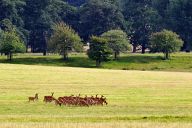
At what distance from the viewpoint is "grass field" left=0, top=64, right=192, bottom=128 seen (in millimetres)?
31066

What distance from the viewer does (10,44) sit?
119562 mm

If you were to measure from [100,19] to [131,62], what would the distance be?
3050 centimetres

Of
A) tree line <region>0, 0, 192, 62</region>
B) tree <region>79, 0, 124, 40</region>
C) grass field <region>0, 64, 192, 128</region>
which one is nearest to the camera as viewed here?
grass field <region>0, 64, 192, 128</region>

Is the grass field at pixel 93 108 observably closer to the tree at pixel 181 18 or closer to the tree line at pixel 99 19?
the tree line at pixel 99 19

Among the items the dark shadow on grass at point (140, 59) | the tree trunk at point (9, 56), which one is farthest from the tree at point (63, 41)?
the dark shadow on grass at point (140, 59)

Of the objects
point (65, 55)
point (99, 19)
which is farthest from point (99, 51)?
point (99, 19)

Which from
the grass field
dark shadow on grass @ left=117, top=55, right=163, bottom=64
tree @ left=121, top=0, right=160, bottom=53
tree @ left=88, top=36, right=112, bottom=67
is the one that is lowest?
the grass field

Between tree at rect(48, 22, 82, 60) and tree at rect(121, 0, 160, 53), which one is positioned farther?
tree at rect(121, 0, 160, 53)

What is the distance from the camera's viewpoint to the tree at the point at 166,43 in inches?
4857

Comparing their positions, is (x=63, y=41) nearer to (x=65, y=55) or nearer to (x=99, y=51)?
(x=65, y=55)

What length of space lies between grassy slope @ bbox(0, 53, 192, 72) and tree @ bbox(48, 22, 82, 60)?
3.00 meters

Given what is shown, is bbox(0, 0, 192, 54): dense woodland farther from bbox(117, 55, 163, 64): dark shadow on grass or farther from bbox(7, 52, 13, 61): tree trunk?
bbox(117, 55, 163, 64): dark shadow on grass

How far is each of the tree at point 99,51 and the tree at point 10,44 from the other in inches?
517

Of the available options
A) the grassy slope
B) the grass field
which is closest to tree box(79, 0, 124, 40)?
the grassy slope
